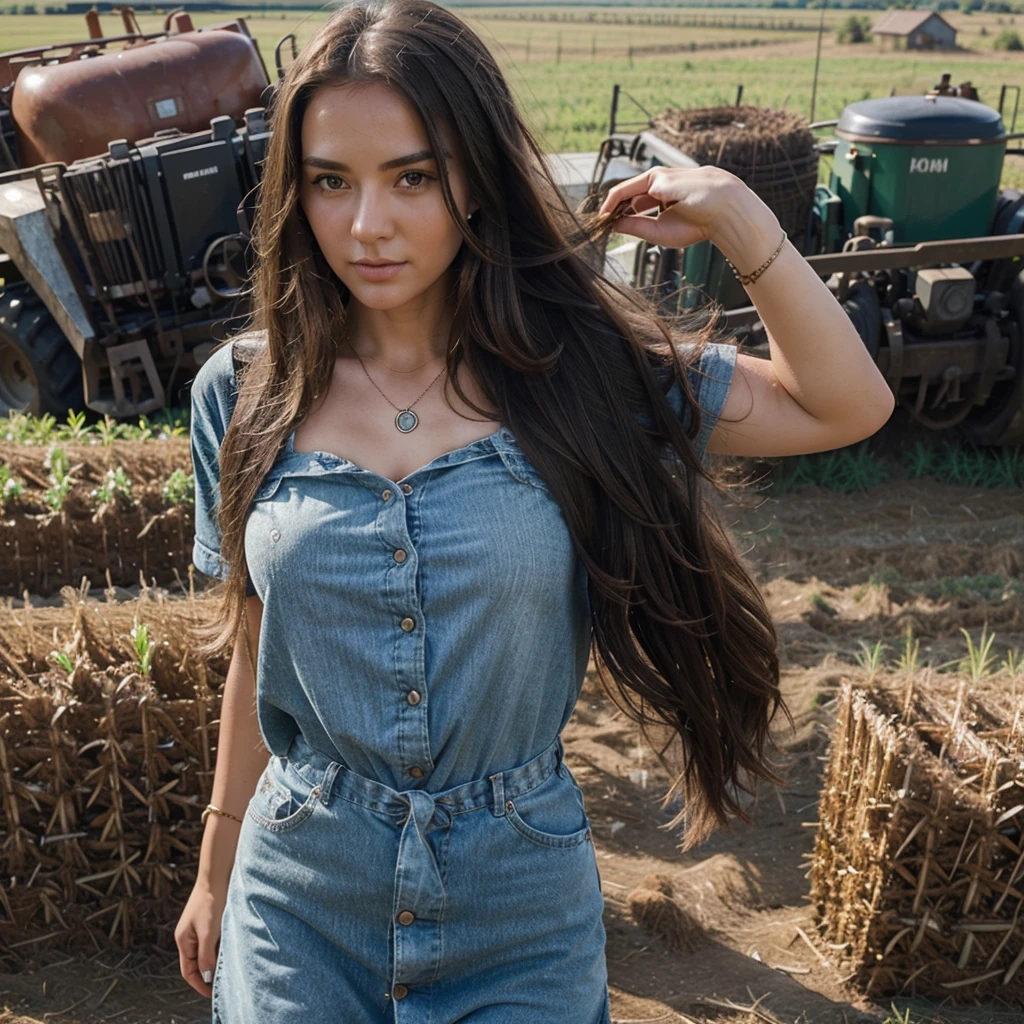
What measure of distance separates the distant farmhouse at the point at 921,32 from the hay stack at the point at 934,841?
51.2 meters

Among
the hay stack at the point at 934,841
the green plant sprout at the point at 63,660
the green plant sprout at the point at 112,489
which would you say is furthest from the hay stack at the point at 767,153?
the green plant sprout at the point at 63,660

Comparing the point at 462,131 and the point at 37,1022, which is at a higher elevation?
the point at 462,131

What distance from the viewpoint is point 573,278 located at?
178 cm

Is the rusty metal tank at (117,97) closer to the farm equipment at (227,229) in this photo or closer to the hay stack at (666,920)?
the farm equipment at (227,229)

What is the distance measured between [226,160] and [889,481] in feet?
14.3

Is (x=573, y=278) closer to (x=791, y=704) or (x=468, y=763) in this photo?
(x=468, y=763)

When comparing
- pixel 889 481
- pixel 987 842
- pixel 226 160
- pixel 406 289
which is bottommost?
pixel 889 481

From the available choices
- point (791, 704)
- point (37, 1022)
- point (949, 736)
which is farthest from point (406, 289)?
point (791, 704)

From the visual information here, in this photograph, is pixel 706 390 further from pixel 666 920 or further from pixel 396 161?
pixel 666 920

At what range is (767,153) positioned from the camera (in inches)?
285

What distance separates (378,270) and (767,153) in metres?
5.99

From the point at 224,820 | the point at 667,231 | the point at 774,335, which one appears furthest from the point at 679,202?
the point at 224,820

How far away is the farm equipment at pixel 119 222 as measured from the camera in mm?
7785

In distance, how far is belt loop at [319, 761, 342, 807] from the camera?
Result: 1696mm
